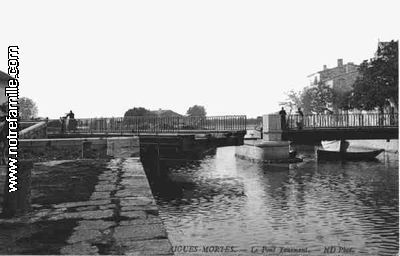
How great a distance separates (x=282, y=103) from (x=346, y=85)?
21346 millimetres

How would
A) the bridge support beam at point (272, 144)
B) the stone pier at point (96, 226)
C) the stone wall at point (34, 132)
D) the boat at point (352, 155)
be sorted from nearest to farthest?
the stone pier at point (96, 226) → the stone wall at point (34, 132) → the bridge support beam at point (272, 144) → the boat at point (352, 155)

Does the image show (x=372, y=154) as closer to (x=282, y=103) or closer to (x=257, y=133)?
(x=257, y=133)

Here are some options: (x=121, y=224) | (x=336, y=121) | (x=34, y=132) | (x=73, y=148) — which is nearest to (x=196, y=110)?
(x=336, y=121)

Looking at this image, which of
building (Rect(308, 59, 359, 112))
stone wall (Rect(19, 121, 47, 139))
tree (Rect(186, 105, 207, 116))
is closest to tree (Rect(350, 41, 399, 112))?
building (Rect(308, 59, 359, 112))

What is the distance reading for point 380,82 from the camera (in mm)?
40312

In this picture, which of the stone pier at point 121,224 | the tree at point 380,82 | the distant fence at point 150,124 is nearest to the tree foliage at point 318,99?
the tree at point 380,82

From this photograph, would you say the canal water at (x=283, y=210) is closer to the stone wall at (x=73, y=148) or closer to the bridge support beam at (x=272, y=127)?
the stone wall at (x=73, y=148)

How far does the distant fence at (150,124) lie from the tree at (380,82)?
20.6 meters

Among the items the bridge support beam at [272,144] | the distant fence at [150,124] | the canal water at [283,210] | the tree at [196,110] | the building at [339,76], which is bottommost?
the canal water at [283,210]

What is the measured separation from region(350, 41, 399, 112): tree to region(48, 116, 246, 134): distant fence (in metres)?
20.6

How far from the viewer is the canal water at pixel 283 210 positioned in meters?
10.0

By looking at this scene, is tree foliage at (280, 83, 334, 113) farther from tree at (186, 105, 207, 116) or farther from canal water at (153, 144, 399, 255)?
canal water at (153, 144, 399, 255)

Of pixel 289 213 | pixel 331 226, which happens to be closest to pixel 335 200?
pixel 289 213

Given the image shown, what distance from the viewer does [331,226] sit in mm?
11359
